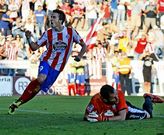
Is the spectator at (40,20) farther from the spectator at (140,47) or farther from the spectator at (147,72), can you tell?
the spectator at (147,72)

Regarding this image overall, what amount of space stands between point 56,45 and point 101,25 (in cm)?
1942

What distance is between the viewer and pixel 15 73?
27.2 meters

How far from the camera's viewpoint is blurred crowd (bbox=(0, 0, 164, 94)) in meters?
29.1

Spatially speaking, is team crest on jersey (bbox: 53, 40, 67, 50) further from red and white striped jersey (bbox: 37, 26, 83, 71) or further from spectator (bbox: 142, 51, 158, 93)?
spectator (bbox: 142, 51, 158, 93)

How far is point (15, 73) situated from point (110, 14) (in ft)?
27.0

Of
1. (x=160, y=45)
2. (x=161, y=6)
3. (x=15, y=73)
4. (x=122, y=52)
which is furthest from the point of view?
(x=161, y=6)

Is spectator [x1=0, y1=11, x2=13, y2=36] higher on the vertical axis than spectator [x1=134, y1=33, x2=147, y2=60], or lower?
higher

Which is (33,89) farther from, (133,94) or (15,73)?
(133,94)

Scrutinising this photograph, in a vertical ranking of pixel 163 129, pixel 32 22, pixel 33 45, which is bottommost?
pixel 163 129

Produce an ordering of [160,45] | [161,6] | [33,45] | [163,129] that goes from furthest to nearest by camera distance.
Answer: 1. [161,6]
2. [160,45]
3. [33,45]
4. [163,129]

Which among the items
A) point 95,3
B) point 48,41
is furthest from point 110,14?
point 48,41

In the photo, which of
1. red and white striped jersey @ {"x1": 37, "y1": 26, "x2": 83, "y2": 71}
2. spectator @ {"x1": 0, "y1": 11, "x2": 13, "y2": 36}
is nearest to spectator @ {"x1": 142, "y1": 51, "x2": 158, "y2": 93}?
spectator @ {"x1": 0, "y1": 11, "x2": 13, "y2": 36}

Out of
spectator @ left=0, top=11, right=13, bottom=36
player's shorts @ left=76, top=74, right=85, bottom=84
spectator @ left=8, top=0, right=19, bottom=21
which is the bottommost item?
player's shorts @ left=76, top=74, right=85, bottom=84

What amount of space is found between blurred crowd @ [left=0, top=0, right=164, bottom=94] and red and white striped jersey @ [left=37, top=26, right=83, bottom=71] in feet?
45.5
